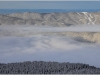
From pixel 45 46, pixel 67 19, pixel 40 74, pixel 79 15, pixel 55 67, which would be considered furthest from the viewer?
pixel 79 15

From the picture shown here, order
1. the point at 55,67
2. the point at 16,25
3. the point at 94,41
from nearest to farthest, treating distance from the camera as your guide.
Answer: the point at 55,67 < the point at 94,41 < the point at 16,25

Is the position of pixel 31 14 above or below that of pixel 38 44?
above

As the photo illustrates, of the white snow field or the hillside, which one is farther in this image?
the white snow field

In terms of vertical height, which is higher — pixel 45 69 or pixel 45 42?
pixel 45 42

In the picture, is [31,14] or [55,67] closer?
[55,67]

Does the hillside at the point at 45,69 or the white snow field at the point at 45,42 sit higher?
the white snow field at the point at 45,42

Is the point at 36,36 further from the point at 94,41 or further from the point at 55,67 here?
the point at 55,67

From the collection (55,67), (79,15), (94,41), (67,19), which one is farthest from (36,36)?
(55,67)

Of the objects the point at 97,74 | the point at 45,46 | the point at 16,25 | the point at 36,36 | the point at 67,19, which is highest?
the point at 67,19

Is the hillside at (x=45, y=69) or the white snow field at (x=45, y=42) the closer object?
the hillside at (x=45, y=69)

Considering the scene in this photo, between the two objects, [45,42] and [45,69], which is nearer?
[45,69]

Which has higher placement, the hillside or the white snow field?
the white snow field
